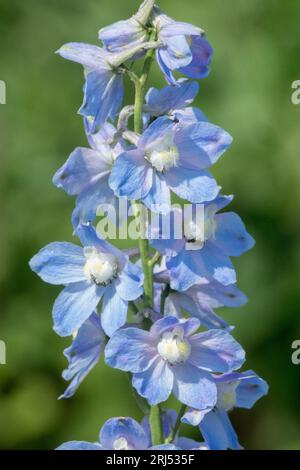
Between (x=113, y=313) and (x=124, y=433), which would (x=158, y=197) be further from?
(x=124, y=433)

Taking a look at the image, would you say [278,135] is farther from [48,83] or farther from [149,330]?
[149,330]

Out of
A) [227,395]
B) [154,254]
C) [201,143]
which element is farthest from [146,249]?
[227,395]

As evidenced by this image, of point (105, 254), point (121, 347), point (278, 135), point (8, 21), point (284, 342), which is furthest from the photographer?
point (8, 21)

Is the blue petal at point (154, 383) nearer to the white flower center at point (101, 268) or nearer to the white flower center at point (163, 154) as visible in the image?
the white flower center at point (101, 268)

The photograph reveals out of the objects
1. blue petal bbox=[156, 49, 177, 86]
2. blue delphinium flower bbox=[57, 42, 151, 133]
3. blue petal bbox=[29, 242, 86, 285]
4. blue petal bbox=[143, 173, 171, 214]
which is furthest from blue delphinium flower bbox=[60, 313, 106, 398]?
blue petal bbox=[156, 49, 177, 86]

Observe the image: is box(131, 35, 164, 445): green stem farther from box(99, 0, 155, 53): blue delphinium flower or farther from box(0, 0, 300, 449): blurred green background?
box(0, 0, 300, 449): blurred green background

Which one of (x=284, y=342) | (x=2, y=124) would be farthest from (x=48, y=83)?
(x=284, y=342)

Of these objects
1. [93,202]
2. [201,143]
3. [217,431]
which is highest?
[201,143]
